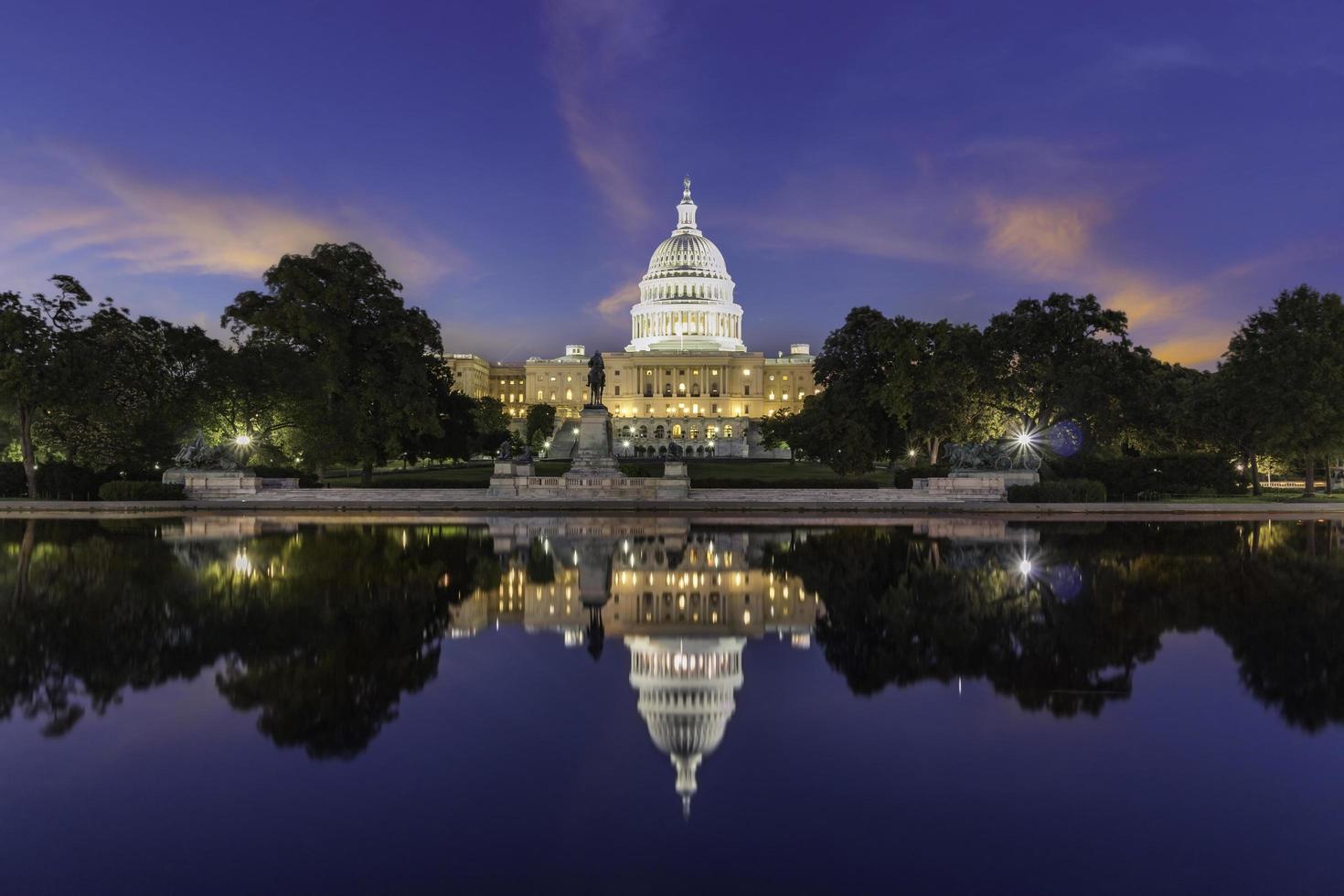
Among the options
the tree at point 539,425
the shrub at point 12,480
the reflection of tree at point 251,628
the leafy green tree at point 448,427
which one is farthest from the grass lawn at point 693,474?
the reflection of tree at point 251,628

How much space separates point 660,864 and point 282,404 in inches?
1810

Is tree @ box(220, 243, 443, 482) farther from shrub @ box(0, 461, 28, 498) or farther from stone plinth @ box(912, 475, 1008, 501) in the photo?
stone plinth @ box(912, 475, 1008, 501)

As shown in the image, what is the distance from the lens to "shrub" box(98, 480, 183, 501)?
39.8 metres

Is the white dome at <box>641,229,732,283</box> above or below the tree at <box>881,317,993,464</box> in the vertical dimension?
above

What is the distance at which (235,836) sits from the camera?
22.1ft

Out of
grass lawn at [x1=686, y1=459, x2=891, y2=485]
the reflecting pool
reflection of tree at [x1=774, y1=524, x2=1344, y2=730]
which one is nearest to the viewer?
the reflecting pool

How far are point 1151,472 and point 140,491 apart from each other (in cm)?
4539

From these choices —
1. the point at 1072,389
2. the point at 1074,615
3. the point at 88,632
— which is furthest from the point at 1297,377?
the point at 88,632

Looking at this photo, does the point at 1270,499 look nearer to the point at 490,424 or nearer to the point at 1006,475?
the point at 1006,475

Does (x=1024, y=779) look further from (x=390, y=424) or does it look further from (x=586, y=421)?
(x=390, y=424)

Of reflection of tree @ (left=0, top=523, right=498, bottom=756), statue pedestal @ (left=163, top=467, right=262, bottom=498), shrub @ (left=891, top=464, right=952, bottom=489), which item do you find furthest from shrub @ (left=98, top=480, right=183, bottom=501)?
shrub @ (left=891, top=464, right=952, bottom=489)

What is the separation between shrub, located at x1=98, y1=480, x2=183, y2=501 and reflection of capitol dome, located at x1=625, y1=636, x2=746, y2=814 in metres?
33.7

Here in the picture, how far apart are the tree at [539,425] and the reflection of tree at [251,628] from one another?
88498 mm

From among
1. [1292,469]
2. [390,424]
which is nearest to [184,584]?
[390,424]
